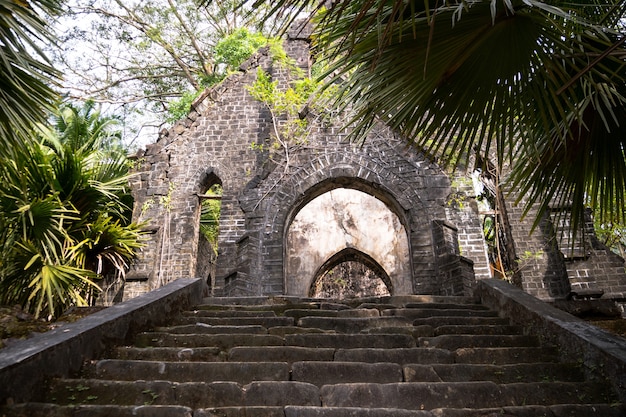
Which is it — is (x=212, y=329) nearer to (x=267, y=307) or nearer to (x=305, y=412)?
(x=267, y=307)

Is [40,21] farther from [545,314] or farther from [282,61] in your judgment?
[282,61]

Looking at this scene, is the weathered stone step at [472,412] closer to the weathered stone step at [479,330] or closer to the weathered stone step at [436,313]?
the weathered stone step at [479,330]

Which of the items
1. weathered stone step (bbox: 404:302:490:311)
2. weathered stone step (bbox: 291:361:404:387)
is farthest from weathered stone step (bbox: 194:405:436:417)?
weathered stone step (bbox: 404:302:490:311)

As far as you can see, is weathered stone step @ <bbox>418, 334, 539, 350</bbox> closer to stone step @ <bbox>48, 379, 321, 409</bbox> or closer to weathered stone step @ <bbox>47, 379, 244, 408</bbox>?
stone step @ <bbox>48, 379, 321, 409</bbox>

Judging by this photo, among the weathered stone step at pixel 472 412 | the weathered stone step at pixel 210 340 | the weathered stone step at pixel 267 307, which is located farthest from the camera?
the weathered stone step at pixel 267 307

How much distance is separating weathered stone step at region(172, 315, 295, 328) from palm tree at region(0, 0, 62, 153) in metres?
2.60

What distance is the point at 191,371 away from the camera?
14.1ft

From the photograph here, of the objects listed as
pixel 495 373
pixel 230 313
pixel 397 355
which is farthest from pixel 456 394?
pixel 230 313

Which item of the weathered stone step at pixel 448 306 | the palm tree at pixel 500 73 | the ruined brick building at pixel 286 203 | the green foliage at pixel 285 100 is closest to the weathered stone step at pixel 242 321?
the weathered stone step at pixel 448 306

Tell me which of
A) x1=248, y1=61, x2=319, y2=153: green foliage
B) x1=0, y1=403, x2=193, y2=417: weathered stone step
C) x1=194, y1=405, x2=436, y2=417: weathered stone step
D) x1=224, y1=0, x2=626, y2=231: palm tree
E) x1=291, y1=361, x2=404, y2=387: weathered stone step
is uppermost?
x1=248, y1=61, x2=319, y2=153: green foliage

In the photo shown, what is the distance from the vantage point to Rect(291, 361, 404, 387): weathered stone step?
4.21 m

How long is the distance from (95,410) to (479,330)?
3663mm

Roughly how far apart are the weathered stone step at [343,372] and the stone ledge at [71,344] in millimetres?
1703

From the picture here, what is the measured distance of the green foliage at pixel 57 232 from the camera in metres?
9.01
